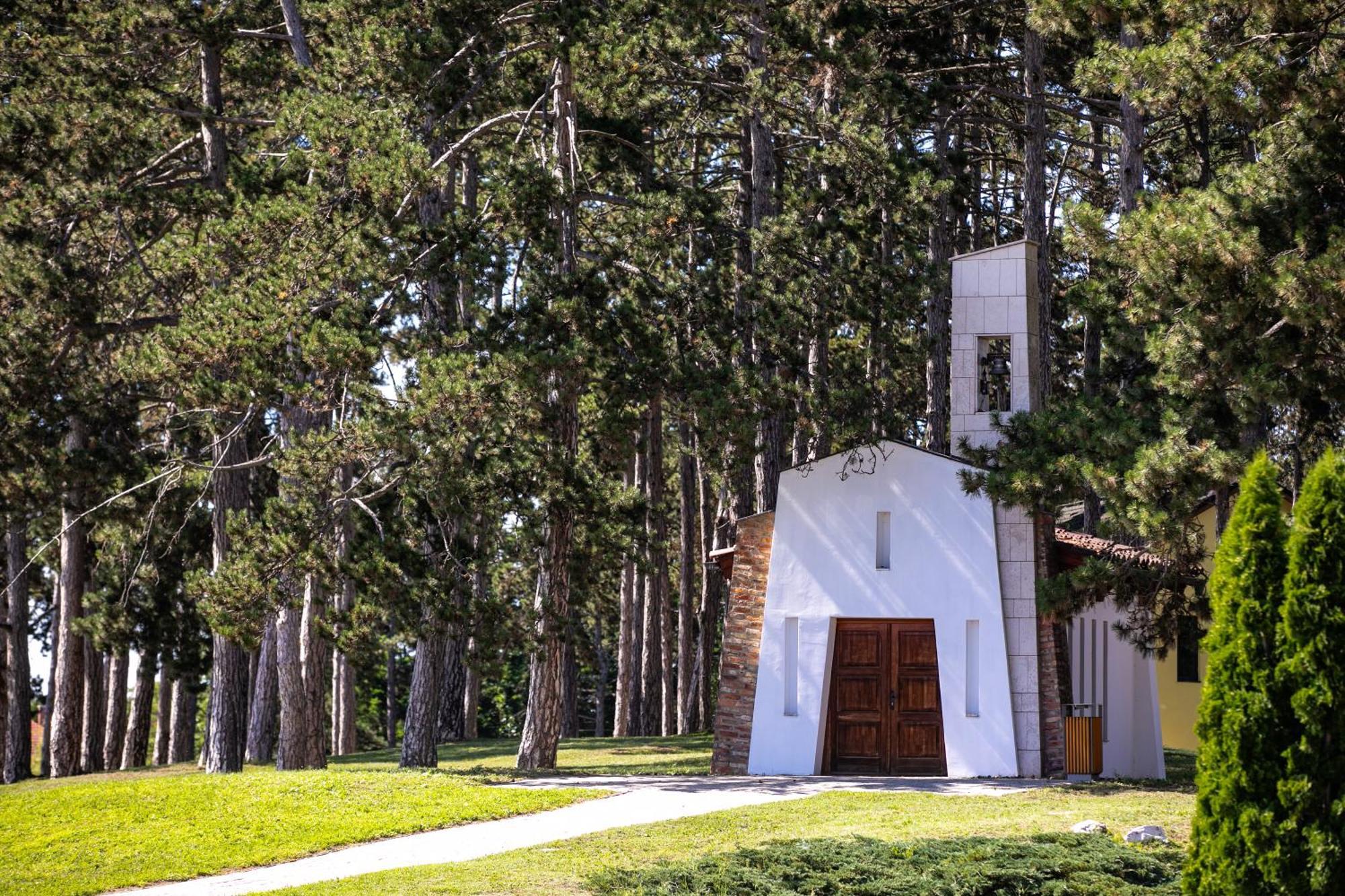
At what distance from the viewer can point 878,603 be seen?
739 inches

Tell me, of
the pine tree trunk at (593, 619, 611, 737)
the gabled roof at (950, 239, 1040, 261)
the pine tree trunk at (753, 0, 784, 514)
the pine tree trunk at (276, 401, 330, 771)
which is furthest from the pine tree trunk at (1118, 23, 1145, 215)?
the pine tree trunk at (593, 619, 611, 737)

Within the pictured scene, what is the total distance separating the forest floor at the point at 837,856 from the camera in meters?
10.1

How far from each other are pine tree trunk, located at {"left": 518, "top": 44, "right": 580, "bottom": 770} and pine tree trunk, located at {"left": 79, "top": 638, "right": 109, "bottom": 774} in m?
14.1

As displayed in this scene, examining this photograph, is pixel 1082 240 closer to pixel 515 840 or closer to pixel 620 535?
pixel 515 840

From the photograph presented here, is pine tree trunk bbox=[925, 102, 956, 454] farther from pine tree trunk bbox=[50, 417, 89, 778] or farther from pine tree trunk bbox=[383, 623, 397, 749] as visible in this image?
pine tree trunk bbox=[383, 623, 397, 749]

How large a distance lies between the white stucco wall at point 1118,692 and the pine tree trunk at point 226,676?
41.3 ft

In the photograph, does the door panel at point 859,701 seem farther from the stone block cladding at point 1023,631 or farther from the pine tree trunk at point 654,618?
the pine tree trunk at point 654,618

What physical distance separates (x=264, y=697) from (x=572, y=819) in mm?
11355

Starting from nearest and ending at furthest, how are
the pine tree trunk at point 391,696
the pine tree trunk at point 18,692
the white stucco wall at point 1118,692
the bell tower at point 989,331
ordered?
the bell tower at point 989,331
the white stucco wall at point 1118,692
the pine tree trunk at point 18,692
the pine tree trunk at point 391,696

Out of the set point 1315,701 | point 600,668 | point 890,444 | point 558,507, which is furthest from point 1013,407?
point 600,668

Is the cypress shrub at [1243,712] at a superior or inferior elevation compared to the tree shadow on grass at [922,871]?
superior

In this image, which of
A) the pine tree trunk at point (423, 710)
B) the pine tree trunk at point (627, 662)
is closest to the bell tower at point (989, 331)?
the pine tree trunk at point (423, 710)

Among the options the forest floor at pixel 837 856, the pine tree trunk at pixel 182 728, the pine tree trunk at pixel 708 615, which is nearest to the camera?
the forest floor at pixel 837 856

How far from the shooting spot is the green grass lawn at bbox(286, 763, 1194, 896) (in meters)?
10.6
